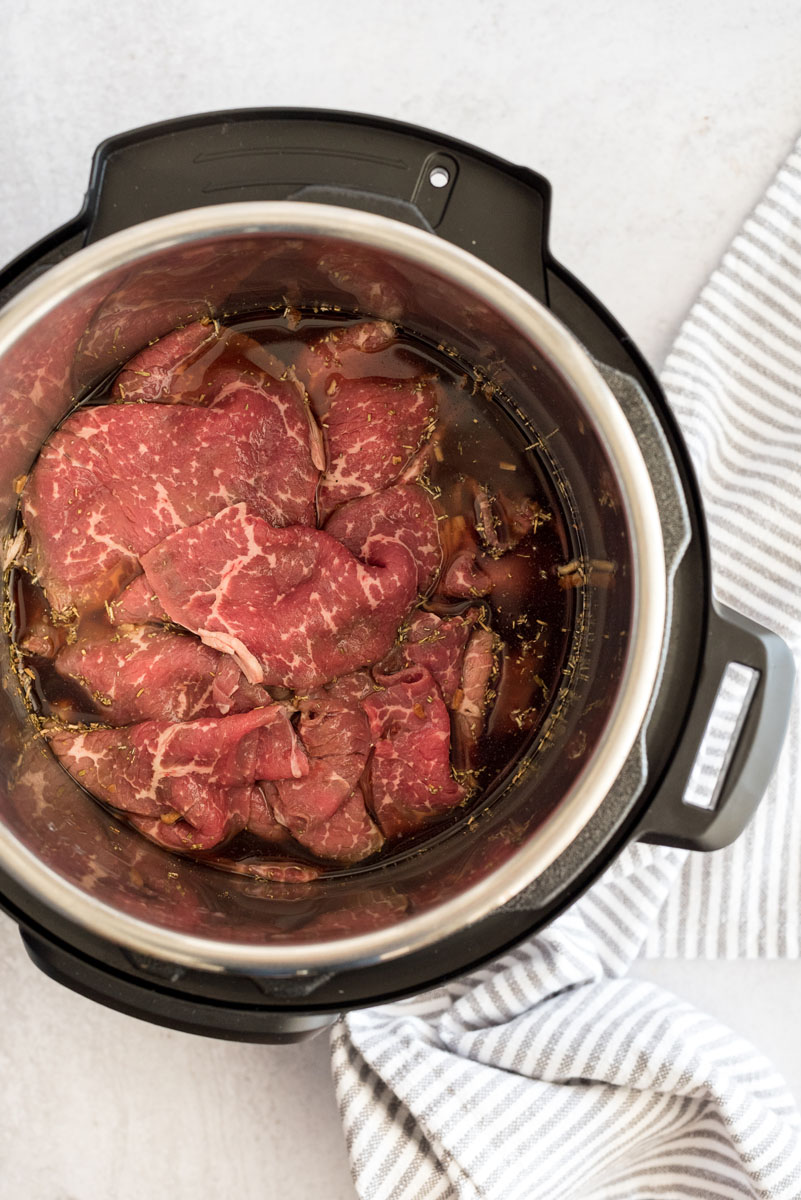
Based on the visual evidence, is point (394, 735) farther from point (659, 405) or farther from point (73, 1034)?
point (73, 1034)

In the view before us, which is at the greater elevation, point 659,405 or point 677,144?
point 677,144

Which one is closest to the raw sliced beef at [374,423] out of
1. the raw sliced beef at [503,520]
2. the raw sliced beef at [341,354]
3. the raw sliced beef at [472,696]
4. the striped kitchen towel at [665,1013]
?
the raw sliced beef at [341,354]

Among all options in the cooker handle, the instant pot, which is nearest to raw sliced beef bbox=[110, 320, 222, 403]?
the instant pot

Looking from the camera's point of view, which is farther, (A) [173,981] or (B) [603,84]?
(B) [603,84]

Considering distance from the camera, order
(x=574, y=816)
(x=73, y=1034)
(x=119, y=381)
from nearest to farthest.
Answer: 1. (x=574, y=816)
2. (x=119, y=381)
3. (x=73, y=1034)

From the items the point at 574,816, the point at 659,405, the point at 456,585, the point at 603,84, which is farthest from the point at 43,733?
the point at 603,84

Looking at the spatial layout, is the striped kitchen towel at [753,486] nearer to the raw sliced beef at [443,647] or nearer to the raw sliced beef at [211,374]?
the raw sliced beef at [443,647]

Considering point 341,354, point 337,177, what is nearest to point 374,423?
point 341,354
